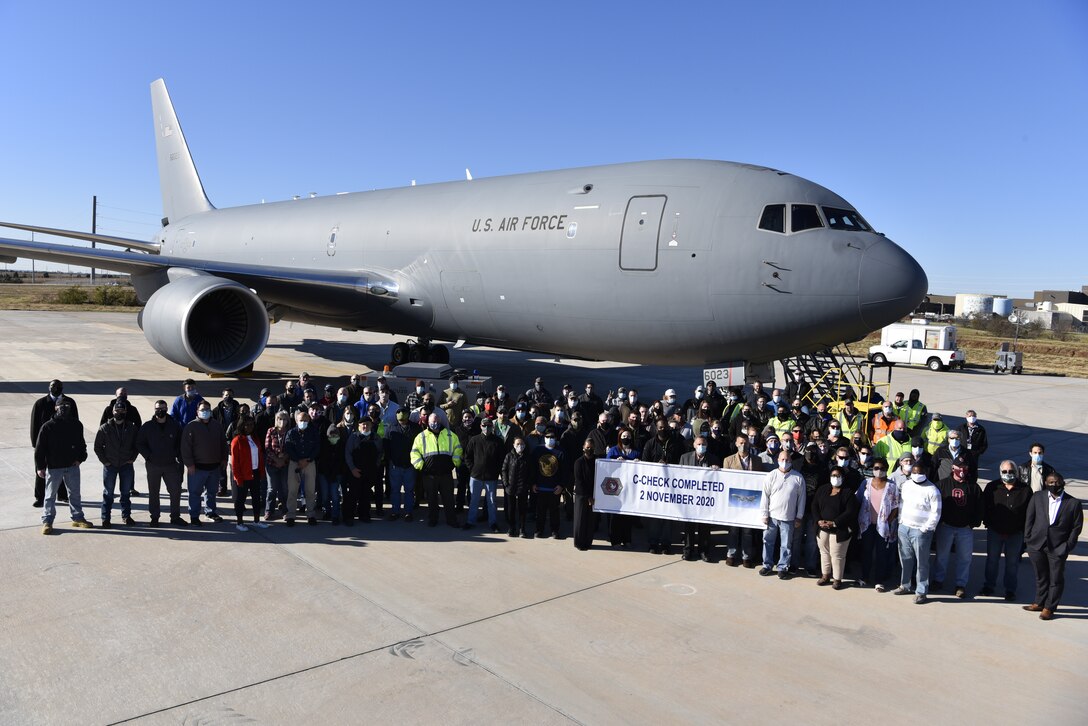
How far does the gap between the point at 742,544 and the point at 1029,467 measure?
134 inches

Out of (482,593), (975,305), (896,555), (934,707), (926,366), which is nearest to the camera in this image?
(934,707)

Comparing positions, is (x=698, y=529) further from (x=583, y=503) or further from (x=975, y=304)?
(x=975, y=304)

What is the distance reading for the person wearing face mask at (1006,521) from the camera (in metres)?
7.11

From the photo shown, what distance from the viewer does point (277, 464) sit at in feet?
Answer: 27.9

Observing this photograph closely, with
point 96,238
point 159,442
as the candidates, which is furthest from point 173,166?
point 159,442

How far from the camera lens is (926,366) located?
3266 cm

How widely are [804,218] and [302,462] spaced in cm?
795

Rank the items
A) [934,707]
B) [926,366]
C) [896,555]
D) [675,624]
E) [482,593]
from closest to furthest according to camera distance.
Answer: [934,707] < [675,624] < [482,593] < [896,555] < [926,366]

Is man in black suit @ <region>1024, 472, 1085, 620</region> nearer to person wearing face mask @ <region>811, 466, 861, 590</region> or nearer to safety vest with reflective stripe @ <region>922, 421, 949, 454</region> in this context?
person wearing face mask @ <region>811, 466, 861, 590</region>

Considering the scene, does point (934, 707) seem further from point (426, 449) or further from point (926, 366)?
point (926, 366)

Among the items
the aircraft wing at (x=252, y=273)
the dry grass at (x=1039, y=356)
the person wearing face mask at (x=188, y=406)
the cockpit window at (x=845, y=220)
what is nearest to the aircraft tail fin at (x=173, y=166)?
the aircraft wing at (x=252, y=273)

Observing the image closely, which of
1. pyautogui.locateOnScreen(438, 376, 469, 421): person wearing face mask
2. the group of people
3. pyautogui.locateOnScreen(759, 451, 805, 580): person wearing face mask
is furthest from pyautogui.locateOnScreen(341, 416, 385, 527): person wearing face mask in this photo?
pyautogui.locateOnScreen(759, 451, 805, 580): person wearing face mask

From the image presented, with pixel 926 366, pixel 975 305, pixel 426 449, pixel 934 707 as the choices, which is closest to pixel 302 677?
pixel 426 449

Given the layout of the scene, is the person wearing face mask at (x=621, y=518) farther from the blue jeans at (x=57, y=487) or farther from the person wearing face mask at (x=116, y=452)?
the blue jeans at (x=57, y=487)
